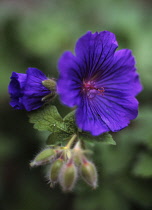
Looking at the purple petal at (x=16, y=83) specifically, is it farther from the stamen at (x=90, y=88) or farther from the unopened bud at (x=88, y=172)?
the unopened bud at (x=88, y=172)

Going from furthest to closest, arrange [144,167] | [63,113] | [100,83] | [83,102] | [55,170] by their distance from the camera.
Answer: [63,113] → [144,167] → [100,83] → [83,102] → [55,170]

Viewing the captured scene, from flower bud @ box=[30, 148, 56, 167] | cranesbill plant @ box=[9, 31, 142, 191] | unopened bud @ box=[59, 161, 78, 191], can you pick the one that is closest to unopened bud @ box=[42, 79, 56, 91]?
cranesbill plant @ box=[9, 31, 142, 191]

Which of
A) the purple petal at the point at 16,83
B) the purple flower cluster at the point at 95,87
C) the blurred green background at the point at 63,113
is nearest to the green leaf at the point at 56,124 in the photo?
the purple flower cluster at the point at 95,87

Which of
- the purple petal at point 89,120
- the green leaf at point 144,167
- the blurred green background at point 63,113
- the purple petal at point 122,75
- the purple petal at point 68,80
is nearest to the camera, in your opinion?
the purple petal at point 68,80

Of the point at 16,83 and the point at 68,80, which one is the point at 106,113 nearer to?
the point at 68,80

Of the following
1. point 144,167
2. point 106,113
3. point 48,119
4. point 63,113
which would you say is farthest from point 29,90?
point 63,113

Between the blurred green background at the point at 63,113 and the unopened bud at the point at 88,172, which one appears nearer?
the unopened bud at the point at 88,172

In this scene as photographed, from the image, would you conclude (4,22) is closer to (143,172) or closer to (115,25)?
(115,25)
